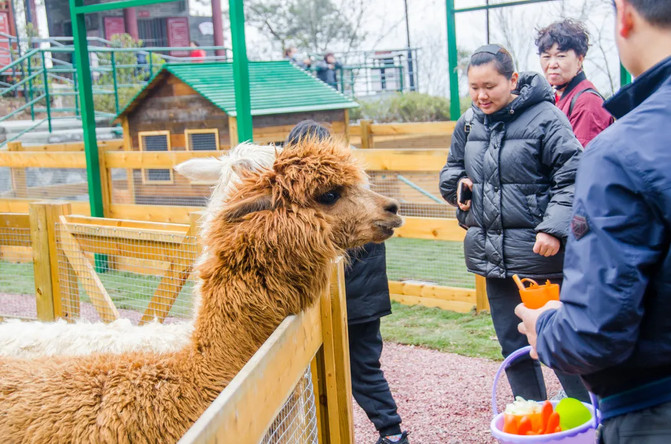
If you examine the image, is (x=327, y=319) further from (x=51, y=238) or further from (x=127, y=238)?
(x=51, y=238)

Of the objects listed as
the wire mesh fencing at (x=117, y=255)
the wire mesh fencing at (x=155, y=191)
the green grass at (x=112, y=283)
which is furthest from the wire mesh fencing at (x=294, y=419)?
the wire mesh fencing at (x=155, y=191)

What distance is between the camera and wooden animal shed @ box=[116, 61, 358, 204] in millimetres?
9750

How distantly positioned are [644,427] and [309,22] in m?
30.4

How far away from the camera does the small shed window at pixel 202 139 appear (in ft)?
32.5

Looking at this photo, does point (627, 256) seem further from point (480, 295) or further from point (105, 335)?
point (480, 295)

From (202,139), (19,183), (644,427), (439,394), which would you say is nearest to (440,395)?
(439,394)

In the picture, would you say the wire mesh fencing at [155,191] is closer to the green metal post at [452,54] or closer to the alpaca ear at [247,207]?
the green metal post at [452,54]

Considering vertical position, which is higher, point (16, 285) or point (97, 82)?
point (97, 82)

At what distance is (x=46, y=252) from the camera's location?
187 inches

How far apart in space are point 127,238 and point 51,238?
602 mm

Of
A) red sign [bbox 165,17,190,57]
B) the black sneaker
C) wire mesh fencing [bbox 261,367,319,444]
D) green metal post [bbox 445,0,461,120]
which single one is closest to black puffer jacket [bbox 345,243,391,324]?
the black sneaker

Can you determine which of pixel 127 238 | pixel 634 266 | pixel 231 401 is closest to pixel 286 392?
pixel 231 401

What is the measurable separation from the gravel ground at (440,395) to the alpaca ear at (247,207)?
7.99ft

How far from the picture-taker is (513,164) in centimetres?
358
